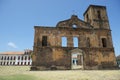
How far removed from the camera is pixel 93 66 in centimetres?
1958

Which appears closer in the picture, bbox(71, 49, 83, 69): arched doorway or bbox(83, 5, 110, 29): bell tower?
bbox(71, 49, 83, 69): arched doorway

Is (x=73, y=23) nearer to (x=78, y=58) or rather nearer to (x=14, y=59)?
(x=78, y=58)

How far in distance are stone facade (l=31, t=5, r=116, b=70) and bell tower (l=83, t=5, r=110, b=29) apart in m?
0.21

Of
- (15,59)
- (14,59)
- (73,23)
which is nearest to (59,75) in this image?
(73,23)

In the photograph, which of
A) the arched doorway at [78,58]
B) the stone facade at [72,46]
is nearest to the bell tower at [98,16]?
the stone facade at [72,46]

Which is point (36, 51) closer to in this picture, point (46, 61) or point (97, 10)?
point (46, 61)

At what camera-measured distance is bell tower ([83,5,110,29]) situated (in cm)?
2244

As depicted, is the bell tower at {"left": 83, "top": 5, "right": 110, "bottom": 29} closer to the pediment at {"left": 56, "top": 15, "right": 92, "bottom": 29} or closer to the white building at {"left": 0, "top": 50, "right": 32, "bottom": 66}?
the pediment at {"left": 56, "top": 15, "right": 92, "bottom": 29}

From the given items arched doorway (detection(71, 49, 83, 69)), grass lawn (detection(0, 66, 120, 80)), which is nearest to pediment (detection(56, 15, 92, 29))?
arched doorway (detection(71, 49, 83, 69))

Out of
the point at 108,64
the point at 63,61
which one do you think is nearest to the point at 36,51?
the point at 63,61

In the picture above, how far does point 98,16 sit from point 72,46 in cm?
876

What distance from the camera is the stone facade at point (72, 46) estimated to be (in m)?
18.8

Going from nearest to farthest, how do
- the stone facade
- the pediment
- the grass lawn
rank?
1. the grass lawn
2. the stone facade
3. the pediment

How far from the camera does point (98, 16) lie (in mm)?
23406
